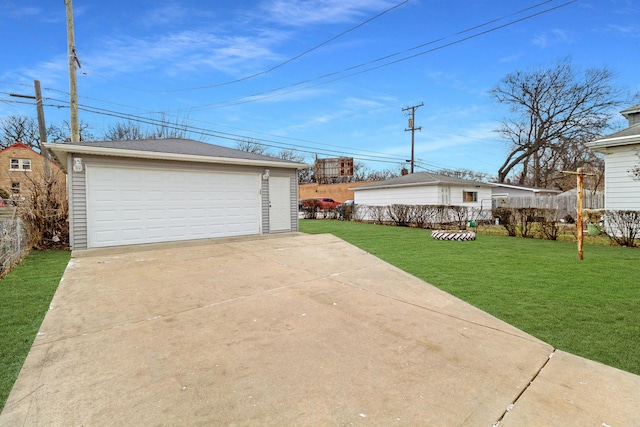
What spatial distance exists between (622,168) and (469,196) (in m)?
9.89

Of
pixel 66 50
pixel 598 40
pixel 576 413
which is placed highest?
pixel 598 40

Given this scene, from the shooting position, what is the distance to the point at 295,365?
2559mm

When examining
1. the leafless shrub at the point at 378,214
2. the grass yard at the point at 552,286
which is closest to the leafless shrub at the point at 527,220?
the grass yard at the point at 552,286

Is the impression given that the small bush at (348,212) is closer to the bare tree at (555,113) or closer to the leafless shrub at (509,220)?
the leafless shrub at (509,220)

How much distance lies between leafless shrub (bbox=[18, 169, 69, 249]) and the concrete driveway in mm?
4933

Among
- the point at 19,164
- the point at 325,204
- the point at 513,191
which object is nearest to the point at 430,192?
the point at 325,204

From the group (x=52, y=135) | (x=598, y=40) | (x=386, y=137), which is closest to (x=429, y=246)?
(x=598, y=40)

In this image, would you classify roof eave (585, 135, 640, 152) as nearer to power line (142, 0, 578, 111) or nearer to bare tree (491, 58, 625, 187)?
power line (142, 0, 578, 111)

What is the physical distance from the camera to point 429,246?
8859 mm

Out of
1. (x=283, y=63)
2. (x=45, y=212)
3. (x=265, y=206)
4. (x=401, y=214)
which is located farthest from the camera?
(x=401, y=214)

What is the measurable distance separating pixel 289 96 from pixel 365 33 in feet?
24.9

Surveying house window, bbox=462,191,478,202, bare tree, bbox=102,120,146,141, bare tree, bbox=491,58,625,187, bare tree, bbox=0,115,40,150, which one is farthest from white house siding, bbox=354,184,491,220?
bare tree, bbox=0,115,40,150

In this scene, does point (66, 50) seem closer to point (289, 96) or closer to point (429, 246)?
point (289, 96)

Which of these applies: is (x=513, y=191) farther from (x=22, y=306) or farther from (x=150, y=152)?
(x=22, y=306)
